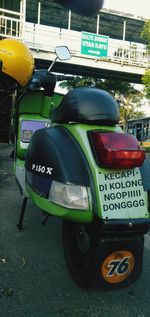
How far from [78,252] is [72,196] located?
520 mm

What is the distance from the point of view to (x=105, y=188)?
1553 mm

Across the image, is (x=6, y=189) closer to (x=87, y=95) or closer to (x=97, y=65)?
(x=87, y=95)

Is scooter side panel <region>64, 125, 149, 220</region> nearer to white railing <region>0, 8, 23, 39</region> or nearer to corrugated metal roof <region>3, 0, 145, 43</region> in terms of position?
white railing <region>0, 8, 23, 39</region>

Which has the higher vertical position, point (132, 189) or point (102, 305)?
point (132, 189)

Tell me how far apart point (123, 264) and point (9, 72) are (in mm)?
2013

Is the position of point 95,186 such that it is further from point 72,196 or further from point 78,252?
point 78,252

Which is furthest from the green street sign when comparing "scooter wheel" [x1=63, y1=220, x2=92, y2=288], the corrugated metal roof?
"scooter wheel" [x1=63, y1=220, x2=92, y2=288]

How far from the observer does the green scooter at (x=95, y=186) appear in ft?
5.01

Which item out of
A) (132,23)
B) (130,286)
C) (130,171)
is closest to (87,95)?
(130,171)

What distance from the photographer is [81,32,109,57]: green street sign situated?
745 inches

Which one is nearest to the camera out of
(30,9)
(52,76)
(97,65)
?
(52,76)

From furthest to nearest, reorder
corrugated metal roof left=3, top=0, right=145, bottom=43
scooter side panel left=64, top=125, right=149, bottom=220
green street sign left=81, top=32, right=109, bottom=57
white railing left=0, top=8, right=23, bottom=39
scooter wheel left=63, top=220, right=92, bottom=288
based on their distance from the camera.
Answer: corrugated metal roof left=3, top=0, right=145, bottom=43, green street sign left=81, top=32, right=109, bottom=57, white railing left=0, top=8, right=23, bottom=39, scooter wheel left=63, top=220, right=92, bottom=288, scooter side panel left=64, top=125, right=149, bottom=220

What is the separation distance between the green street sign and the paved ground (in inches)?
703

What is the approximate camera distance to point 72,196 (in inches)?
61.4
